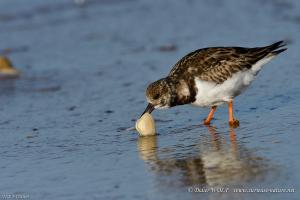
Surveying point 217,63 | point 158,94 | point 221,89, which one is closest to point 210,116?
point 221,89

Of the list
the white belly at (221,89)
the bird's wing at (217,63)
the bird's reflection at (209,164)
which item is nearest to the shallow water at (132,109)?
the bird's reflection at (209,164)

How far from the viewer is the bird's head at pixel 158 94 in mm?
6309

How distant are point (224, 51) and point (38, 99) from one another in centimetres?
235

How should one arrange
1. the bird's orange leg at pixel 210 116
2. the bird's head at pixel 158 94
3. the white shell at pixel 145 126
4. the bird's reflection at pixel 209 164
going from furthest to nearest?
the bird's orange leg at pixel 210 116, the bird's head at pixel 158 94, the white shell at pixel 145 126, the bird's reflection at pixel 209 164

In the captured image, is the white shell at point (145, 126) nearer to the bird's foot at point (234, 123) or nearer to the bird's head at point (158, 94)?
the bird's head at point (158, 94)

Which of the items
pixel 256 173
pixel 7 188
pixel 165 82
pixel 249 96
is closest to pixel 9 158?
pixel 7 188

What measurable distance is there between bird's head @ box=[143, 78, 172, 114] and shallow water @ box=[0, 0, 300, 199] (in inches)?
9.4

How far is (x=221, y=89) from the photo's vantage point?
646 centimetres

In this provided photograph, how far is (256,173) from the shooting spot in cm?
484

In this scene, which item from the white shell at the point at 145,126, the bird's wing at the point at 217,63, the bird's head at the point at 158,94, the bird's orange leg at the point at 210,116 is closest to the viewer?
the white shell at the point at 145,126

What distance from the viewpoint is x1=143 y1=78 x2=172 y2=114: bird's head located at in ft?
20.7

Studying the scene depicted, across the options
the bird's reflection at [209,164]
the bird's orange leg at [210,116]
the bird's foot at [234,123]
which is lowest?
the bird's reflection at [209,164]

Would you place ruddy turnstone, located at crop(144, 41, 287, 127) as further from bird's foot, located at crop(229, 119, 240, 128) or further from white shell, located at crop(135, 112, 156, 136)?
white shell, located at crop(135, 112, 156, 136)

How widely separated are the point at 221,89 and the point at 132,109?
111 cm
